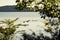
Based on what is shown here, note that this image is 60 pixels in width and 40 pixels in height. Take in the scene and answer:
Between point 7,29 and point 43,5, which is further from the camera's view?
point 7,29

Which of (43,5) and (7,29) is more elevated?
(43,5)

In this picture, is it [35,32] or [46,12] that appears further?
[35,32]

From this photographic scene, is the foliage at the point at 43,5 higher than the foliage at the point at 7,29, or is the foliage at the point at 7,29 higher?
the foliage at the point at 43,5

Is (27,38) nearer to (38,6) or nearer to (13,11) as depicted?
(13,11)

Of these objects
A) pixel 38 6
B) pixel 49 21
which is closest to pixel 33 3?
pixel 38 6

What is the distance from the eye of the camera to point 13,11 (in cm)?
478

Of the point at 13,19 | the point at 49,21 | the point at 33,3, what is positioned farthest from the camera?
the point at 13,19

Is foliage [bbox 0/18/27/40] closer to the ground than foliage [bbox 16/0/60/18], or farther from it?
closer to the ground

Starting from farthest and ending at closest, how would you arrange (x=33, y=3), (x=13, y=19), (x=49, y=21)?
(x=13, y=19), (x=49, y=21), (x=33, y=3)

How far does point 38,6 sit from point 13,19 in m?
1.10

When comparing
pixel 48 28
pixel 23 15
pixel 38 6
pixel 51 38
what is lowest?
pixel 51 38

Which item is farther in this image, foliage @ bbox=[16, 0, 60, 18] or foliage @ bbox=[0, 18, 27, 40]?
foliage @ bbox=[0, 18, 27, 40]

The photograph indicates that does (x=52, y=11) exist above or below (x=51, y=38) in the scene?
above

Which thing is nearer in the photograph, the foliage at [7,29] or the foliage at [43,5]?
the foliage at [43,5]
